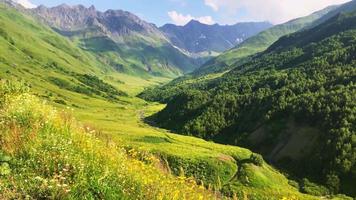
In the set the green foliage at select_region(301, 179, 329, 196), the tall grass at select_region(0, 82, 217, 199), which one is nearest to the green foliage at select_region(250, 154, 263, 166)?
the green foliage at select_region(301, 179, 329, 196)

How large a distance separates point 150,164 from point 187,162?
435 feet

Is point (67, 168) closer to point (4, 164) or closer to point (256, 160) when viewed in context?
point (4, 164)

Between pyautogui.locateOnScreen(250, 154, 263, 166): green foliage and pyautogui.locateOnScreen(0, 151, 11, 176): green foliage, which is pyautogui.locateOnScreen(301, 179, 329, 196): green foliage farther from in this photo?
pyautogui.locateOnScreen(0, 151, 11, 176): green foliage

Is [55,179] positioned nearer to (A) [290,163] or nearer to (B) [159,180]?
(B) [159,180]

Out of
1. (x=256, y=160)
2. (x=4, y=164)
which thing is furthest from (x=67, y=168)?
(x=256, y=160)

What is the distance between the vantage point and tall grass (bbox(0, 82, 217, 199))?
13.8 metres

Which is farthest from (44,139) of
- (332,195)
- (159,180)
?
(332,195)

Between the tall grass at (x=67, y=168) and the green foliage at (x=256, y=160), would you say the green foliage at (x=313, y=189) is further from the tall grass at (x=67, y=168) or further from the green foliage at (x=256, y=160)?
the tall grass at (x=67, y=168)

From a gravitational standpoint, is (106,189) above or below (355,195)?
above

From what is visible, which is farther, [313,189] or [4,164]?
[313,189]

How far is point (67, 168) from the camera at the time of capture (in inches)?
589

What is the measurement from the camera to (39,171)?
15.1 m

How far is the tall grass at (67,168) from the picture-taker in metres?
13.8

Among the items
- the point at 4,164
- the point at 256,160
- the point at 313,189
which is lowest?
the point at 313,189
